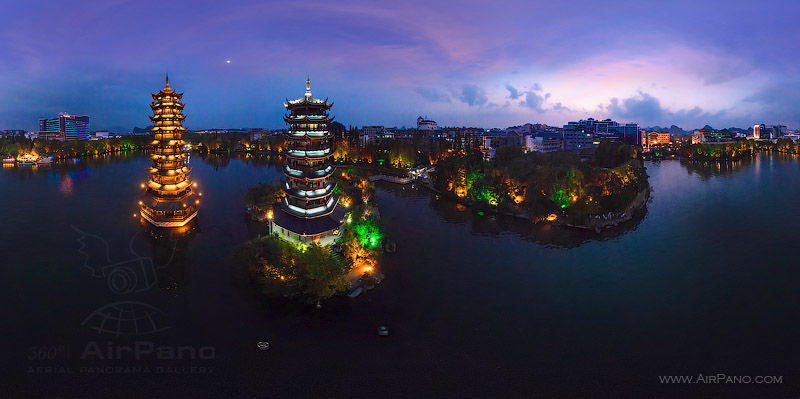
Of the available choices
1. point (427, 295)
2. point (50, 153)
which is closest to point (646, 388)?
point (427, 295)

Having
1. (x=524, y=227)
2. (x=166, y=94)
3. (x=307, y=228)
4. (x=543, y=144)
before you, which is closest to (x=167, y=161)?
(x=166, y=94)

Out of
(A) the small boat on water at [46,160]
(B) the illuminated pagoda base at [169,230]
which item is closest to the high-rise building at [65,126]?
(A) the small boat on water at [46,160]

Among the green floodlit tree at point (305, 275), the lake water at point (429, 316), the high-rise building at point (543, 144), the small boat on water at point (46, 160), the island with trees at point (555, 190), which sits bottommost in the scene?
the lake water at point (429, 316)

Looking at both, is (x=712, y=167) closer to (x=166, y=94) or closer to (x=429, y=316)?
(x=429, y=316)

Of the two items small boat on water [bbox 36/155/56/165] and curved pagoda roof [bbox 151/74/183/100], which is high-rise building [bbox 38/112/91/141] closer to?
small boat on water [bbox 36/155/56/165]

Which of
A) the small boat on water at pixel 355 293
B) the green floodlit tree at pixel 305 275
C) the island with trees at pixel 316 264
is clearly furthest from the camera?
the small boat on water at pixel 355 293

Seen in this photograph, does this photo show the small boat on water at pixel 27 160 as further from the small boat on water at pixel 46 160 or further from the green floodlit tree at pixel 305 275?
the green floodlit tree at pixel 305 275
